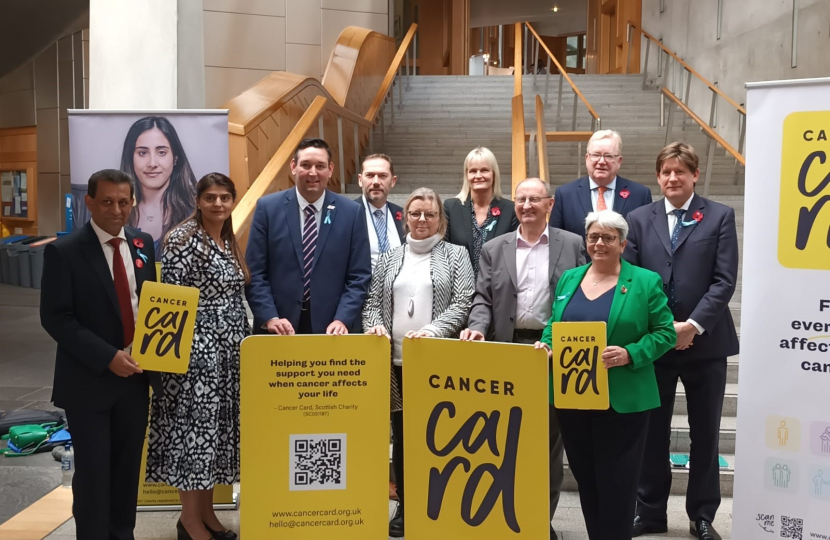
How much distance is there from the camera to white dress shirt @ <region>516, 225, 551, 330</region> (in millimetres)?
3318

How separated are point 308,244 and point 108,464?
1239mm

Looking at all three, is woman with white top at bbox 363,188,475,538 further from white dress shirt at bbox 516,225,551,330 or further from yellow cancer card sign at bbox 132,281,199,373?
yellow cancer card sign at bbox 132,281,199,373

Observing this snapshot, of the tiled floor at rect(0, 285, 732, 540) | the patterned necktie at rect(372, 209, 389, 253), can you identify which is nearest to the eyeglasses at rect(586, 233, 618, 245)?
the patterned necktie at rect(372, 209, 389, 253)

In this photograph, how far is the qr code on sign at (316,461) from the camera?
3.12 m

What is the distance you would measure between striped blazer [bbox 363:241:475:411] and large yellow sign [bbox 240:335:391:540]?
0.31 metres

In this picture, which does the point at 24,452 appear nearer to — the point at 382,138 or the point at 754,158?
the point at 754,158

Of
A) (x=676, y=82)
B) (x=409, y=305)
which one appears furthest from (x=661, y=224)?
(x=676, y=82)

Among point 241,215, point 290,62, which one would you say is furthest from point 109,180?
point 290,62

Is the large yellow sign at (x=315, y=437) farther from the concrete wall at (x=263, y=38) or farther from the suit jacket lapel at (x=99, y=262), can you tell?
the concrete wall at (x=263, y=38)

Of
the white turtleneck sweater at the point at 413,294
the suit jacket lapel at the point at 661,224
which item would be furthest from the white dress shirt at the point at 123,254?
the suit jacket lapel at the point at 661,224

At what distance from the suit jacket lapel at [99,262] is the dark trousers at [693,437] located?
235 cm

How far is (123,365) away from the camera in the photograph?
2.98 meters

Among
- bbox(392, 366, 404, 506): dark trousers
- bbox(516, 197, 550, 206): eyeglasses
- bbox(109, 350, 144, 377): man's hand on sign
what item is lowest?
bbox(392, 366, 404, 506): dark trousers

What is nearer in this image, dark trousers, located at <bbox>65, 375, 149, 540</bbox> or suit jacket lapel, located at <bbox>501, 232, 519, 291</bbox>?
dark trousers, located at <bbox>65, 375, 149, 540</bbox>
